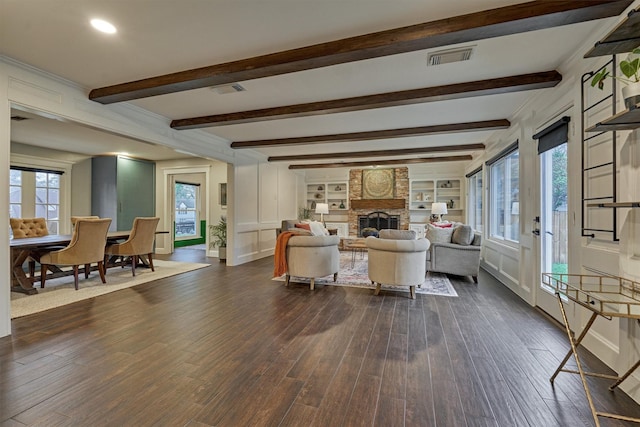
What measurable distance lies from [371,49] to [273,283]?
11.5 feet

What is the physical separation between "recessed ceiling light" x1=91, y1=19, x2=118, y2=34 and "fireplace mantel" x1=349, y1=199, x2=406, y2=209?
759 cm

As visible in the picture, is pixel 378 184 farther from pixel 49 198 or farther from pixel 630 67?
pixel 49 198

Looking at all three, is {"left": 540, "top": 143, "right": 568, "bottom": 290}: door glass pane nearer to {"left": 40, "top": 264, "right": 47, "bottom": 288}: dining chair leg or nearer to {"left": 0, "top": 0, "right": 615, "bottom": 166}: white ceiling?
{"left": 0, "top": 0, "right": 615, "bottom": 166}: white ceiling

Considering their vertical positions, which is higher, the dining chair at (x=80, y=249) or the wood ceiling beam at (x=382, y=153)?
the wood ceiling beam at (x=382, y=153)

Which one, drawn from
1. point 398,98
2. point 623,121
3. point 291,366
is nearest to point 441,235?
point 398,98

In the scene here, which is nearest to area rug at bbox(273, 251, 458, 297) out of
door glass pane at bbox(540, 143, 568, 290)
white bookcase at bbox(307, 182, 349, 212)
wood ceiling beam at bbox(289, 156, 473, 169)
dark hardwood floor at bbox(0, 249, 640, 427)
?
dark hardwood floor at bbox(0, 249, 640, 427)

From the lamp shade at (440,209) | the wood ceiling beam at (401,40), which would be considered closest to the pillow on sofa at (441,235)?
the lamp shade at (440,209)

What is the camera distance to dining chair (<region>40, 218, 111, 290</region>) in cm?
393

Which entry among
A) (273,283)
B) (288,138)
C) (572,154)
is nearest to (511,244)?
(572,154)

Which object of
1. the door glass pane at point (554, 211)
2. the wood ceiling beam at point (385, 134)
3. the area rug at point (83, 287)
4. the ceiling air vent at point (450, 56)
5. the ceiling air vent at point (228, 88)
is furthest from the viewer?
the wood ceiling beam at point (385, 134)

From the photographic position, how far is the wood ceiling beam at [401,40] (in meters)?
1.81

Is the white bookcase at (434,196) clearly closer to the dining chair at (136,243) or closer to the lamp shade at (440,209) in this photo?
the lamp shade at (440,209)

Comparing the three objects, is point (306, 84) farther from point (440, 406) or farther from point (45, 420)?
point (45, 420)

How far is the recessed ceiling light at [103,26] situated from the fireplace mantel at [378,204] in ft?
24.9
